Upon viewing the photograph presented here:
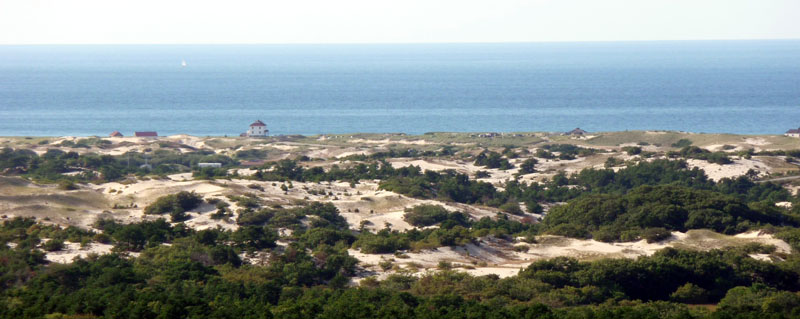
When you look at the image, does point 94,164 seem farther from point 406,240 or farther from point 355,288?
point 355,288

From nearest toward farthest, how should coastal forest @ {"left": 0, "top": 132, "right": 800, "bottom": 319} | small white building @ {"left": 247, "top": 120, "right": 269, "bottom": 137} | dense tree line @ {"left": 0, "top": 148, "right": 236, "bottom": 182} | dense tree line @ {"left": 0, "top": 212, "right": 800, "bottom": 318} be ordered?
dense tree line @ {"left": 0, "top": 212, "right": 800, "bottom": 318}, coastal forest @ {"left": 0, "top": 132, "right": 800, "bottom": 319}, dense tree line @ {"left": 0, "top": 148, "right": 236, "bottom": 182}, small white building @ {"left": 247, "top": 120, "right": 269, "bottom": 137}

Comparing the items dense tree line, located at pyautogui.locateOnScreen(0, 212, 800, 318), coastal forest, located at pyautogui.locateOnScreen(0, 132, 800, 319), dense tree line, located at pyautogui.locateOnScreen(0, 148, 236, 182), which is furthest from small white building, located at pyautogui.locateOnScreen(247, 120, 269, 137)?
dense tree line, located at pyautogui.locateOnScreen(0, 212, 800, 318)

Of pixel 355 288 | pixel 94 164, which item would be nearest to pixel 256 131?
pixel 94 164

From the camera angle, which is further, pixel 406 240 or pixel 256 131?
pixel 256 131

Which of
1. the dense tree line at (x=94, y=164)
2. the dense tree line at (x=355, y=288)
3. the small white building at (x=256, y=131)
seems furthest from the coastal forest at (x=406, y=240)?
the small white building at (x=256, y=131)

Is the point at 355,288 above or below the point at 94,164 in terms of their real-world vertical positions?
above

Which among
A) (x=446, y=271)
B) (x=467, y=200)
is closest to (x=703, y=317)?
(x=446, y=271)

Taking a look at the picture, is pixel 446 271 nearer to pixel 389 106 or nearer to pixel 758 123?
pixel 758 123

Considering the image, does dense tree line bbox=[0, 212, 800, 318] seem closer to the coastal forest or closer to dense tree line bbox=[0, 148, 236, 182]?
the coastal forest
